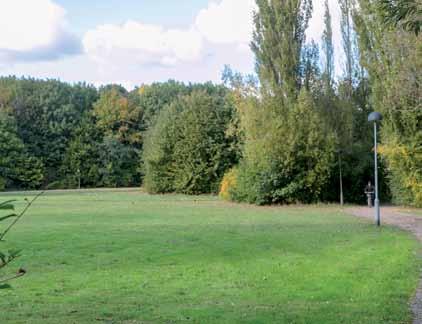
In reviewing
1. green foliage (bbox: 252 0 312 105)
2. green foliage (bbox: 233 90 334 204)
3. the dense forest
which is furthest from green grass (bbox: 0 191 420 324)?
green foliage (bbox: 252 0 312 105)

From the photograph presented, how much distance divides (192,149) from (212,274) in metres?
29.9

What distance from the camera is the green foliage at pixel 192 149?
38.9m

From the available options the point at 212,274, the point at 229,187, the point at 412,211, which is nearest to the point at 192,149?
the point at 229,187

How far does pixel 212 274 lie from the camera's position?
9.34 meters

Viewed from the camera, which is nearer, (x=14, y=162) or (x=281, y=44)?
(x=281, y=44)

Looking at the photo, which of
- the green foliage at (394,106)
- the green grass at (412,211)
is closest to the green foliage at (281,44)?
the green foliage at (394,106)

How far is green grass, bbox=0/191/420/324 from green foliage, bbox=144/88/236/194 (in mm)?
21942

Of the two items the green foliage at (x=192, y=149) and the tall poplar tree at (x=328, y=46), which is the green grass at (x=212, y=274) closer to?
the tall poplar tree at (x=328, y=46)

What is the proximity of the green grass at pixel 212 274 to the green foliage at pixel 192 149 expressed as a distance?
2194cm

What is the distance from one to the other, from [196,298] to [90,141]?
48.3 m

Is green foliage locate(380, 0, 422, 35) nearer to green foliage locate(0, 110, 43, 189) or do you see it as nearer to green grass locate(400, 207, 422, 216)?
green grass locate(400, 207, 422, 216)

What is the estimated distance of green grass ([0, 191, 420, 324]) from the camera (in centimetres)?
659

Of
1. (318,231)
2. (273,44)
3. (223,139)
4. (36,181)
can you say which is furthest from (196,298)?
(36,181)

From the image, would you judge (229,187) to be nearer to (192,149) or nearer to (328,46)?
(192,149)
